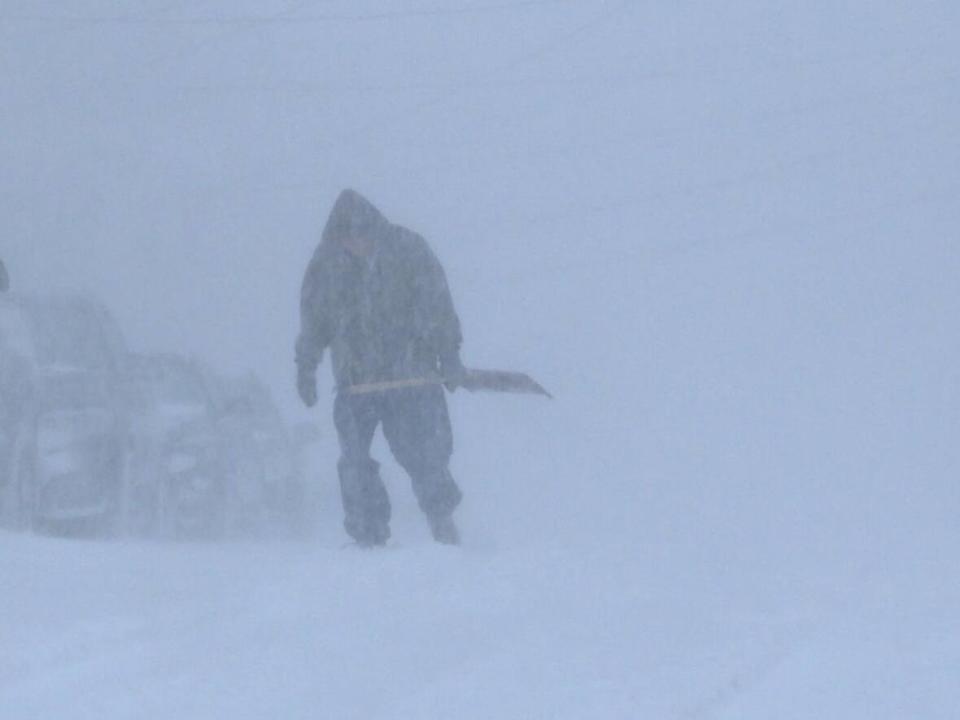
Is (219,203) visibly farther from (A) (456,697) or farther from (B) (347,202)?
(A) (456,697)

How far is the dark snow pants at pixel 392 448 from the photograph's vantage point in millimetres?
5824

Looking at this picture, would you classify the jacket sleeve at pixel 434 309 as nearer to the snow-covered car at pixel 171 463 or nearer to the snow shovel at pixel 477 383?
the snow shovel at pixel 477 383

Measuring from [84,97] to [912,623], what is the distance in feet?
33.8

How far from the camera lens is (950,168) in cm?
1279

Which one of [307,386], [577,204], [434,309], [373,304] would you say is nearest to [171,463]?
[307,386]

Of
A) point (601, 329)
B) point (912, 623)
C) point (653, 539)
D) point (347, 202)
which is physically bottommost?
point (601, 329)

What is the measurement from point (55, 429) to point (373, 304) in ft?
5.36

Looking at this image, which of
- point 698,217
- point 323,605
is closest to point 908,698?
point 323,605

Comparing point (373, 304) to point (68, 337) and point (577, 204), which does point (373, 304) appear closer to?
point (68, 337)

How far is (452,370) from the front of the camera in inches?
232

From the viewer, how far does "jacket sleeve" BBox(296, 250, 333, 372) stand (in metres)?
5.83

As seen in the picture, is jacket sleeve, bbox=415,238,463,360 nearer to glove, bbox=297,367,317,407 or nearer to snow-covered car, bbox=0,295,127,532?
glove, bbox=297,367,317,407

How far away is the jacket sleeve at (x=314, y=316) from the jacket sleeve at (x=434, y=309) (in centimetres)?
36

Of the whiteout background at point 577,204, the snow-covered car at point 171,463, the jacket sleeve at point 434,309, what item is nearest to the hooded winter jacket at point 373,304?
the jacket sleeve at point 434,309
